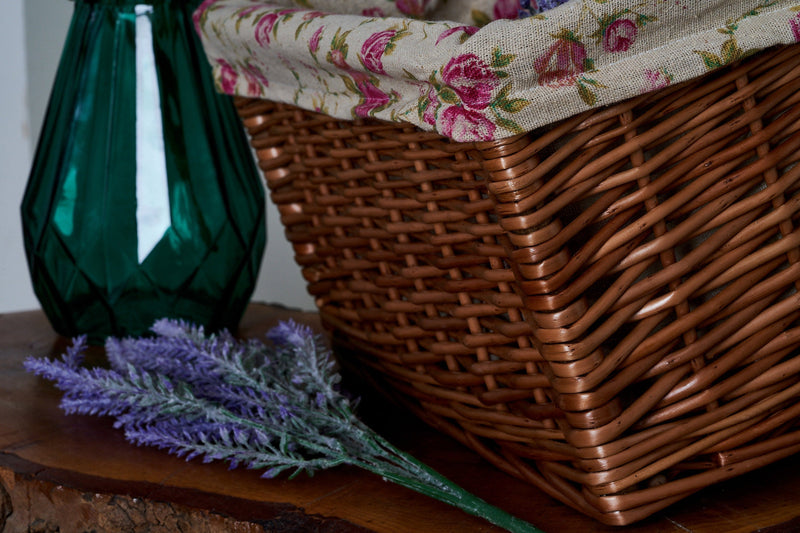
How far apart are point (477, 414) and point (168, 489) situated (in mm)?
195

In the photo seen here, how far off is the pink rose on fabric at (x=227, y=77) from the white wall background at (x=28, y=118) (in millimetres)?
785

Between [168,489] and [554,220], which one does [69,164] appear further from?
[554,220]

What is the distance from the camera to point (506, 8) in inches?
23.8

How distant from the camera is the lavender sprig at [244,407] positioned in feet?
1.60

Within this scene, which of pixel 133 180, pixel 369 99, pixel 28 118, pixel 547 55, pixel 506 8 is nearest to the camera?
pixel 547 55

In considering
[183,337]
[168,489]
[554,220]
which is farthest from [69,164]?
[554,220]

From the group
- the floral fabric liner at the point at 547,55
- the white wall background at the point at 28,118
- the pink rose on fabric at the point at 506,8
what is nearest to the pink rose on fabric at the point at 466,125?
the floral fabric liner at the point at 547,55

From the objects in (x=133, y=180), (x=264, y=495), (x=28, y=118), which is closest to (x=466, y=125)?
(x=264, y=495)

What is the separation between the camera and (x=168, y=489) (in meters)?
0.52

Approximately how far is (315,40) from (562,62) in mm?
168

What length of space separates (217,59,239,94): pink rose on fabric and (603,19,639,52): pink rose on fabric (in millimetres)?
338

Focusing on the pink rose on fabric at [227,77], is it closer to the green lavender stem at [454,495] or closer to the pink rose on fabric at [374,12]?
the pink rose on fabric at [374,12]

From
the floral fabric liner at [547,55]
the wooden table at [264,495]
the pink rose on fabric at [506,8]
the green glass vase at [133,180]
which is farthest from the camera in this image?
the green glass vase at [133,180]

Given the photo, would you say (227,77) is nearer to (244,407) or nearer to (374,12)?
(374,12)
